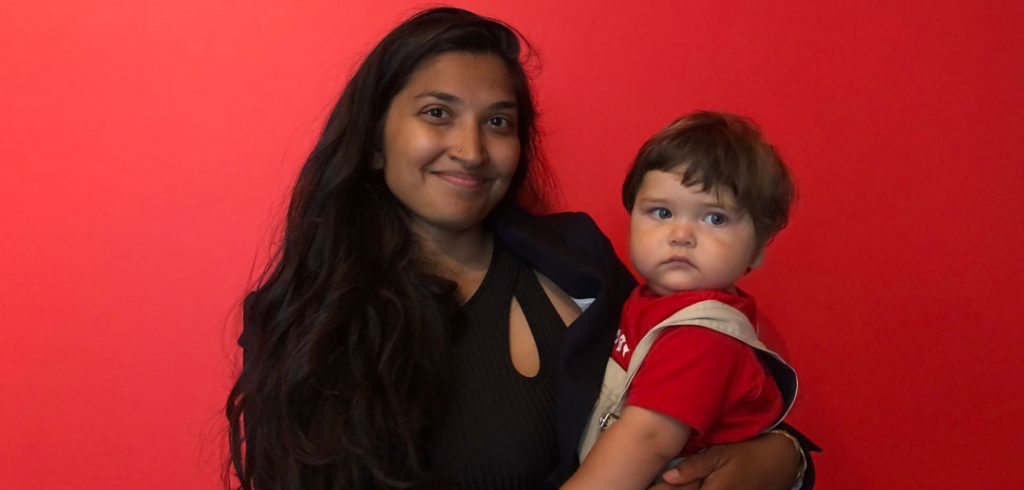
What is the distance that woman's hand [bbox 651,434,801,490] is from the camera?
1.11 metres

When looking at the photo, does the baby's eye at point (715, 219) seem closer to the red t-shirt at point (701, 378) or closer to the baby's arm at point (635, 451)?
the red t-shirt at point (701, 378)

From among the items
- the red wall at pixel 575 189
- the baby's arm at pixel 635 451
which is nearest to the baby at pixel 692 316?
the baby's arm at pixel 635 451

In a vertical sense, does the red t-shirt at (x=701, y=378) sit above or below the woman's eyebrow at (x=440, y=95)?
below

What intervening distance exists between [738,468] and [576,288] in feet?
1.28

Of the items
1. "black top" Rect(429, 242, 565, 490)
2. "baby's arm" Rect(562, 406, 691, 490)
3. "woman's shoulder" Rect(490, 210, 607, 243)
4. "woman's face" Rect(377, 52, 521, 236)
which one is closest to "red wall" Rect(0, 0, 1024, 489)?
"woman's shoulder" Rect(490, 210, 607, 243)

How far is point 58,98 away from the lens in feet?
5.07

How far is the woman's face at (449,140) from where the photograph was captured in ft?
4.20

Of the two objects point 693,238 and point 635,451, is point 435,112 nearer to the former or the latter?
point 693,238

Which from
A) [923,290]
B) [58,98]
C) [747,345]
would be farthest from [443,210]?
[923,290]

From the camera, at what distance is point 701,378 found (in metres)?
1.00

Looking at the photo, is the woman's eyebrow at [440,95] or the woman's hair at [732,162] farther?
the woman's eyebrow at [440,95]

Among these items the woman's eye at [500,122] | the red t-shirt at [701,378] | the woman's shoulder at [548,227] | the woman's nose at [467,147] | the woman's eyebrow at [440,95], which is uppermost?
the woman's eyebrow at [440,95]

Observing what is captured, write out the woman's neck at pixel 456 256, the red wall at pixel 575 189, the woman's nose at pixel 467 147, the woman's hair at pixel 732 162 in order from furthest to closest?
the red wall at pixel 575 189
the woman's neck at pixel 456 256
the woman's nose at pixel 467 147
the woman's hair at pixel 732 162

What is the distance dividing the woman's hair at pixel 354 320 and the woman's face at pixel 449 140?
0.10ft
